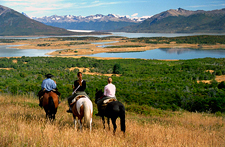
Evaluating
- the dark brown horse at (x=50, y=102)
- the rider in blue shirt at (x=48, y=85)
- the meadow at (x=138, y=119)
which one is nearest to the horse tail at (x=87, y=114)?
the meadow at (x=138, y=119)

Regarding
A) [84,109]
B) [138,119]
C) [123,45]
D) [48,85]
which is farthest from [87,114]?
[123,45]

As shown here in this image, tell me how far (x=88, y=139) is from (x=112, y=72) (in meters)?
36.9

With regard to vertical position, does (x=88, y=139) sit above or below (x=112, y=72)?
above

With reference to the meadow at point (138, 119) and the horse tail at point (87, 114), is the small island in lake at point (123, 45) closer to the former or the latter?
the meadow at point (138, 119)

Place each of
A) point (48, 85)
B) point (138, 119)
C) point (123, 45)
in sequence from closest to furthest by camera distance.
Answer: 1. point (48, 85)
2. point (138, 119)
3. point (123, 45)

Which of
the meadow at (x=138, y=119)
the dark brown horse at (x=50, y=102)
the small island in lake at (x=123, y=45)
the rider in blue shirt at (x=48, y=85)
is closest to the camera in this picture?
the meadow at (x=138, y=119)

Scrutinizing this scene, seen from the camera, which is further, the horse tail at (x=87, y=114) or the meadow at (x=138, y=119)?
the horse tail at (x=87, y=114)

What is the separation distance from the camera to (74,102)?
7902mm

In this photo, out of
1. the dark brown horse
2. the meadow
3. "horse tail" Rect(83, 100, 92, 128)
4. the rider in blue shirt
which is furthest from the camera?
the rider in blue shirt

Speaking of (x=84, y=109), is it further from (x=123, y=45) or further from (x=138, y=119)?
(x=123, y=45)

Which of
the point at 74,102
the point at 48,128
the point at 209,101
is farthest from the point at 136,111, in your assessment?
the point at 48,128

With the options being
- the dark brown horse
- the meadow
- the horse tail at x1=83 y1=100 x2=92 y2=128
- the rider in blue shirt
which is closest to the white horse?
the horse tail at x1=83 y1=100 x2=92 y2=128

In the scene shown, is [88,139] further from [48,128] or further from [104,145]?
[48,128]

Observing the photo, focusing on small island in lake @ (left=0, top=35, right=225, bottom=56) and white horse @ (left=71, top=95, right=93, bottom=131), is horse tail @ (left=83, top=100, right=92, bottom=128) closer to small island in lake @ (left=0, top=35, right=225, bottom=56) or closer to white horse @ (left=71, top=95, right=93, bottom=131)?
white horse @ (left=71, top=95, right=93, bottom=131)
